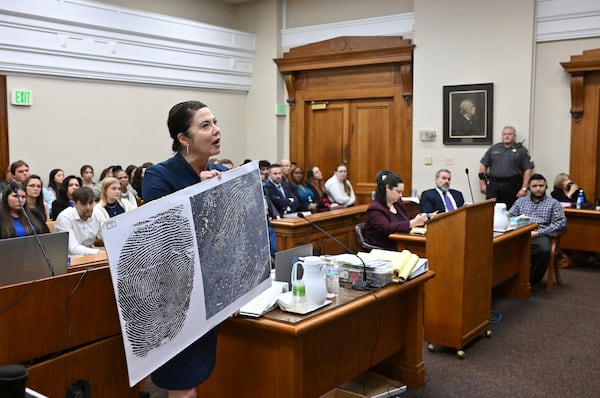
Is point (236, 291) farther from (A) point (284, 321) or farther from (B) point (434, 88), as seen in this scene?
(B) point (434, 88)

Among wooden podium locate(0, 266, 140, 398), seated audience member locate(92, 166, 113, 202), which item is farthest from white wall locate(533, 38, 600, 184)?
wooden podium locate(0, 266, 140, 398)

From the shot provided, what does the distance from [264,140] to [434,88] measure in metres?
3.10

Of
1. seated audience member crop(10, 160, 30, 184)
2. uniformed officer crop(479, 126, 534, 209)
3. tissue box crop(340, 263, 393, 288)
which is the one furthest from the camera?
uniformed officer crop(479, 126, 534, 209)

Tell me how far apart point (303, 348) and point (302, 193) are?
17.8 feet

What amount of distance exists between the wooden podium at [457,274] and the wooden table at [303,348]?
27.3 inches

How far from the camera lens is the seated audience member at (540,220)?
569cm

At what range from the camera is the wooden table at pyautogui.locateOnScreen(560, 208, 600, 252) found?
255 inches

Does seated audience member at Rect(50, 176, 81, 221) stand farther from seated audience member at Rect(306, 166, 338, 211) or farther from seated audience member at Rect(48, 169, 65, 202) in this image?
seated audience member at Rect(306, 166, 338, 211)

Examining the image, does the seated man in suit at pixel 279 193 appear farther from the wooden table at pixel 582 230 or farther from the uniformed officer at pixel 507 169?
the wooden table at pixel 582 230

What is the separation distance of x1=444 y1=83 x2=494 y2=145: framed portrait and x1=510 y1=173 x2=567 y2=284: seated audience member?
1937 millimetres

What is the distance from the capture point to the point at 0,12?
22.0ft

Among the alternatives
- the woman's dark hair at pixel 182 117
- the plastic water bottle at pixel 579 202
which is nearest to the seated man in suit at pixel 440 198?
the plastic water bottle at pixel 579 202

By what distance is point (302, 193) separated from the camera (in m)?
7.88

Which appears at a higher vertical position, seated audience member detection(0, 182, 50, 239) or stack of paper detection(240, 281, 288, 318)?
seated audience member detection(0, 182, 50, 239)
